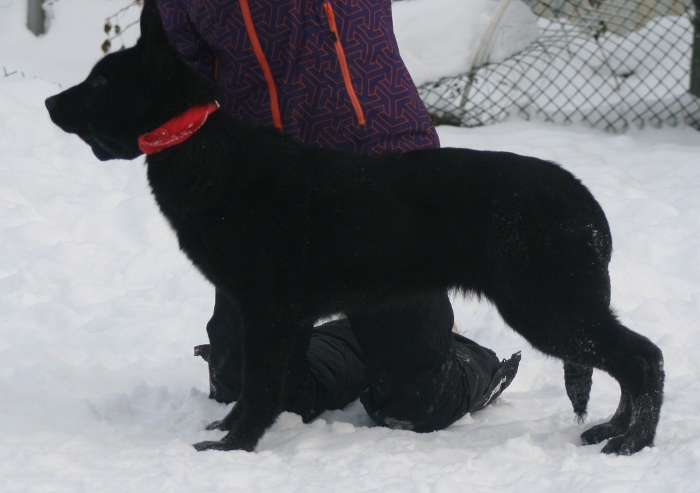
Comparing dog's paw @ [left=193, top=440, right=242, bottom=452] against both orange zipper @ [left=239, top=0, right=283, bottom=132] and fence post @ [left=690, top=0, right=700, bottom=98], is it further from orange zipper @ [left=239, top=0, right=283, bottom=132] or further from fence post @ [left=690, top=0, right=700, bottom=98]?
fence post @ [left=690, top=0, right=700, bottom=98]

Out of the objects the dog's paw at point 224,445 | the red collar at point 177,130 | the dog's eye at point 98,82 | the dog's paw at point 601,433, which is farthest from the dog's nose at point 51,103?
the dog's paw at point 601,433

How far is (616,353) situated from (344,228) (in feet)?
2.92

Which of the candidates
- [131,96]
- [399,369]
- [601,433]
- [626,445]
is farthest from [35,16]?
[626,445]

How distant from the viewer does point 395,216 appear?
2592 millimetres

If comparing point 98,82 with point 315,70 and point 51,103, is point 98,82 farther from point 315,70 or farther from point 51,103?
point 315,70

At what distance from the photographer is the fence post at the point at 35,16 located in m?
8.05

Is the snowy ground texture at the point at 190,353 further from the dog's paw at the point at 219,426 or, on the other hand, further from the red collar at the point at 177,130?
the red collar at the point at 177,130

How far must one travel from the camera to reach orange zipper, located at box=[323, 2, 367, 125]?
280cm

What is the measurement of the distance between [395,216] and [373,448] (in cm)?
72

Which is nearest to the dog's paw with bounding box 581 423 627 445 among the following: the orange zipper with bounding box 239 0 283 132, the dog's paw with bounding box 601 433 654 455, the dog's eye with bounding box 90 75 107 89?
the dog's paw with bounding box 601 433 654 455

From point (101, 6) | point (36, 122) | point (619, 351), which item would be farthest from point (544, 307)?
point (101, 6)

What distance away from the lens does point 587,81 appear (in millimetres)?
6762

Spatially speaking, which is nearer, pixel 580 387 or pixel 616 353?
pixel 616 353

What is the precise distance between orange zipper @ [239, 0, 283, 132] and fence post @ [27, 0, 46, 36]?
6.00 m
